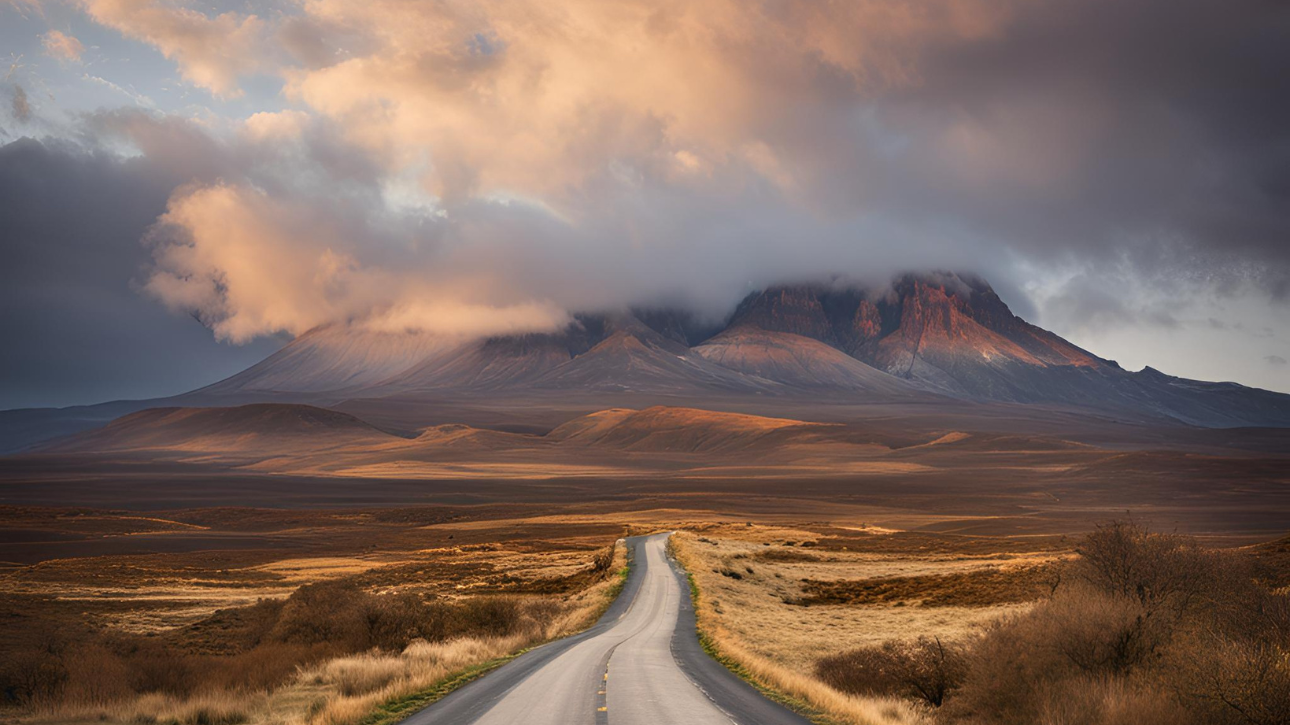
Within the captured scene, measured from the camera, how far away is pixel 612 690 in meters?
18.1

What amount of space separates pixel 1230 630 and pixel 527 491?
590 ft

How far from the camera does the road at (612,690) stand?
15.3 m

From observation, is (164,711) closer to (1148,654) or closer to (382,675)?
(382,675)

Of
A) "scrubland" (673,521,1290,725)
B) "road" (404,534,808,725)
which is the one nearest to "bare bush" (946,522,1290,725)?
"scrubland" (673,521,1290,725)

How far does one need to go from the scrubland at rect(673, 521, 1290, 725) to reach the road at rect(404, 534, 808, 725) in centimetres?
122

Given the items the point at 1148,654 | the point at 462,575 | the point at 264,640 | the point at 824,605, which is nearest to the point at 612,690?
the point at 1148,654

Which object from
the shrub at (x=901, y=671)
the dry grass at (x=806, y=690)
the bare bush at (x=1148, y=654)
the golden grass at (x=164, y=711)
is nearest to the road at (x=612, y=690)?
the dry grass at (x=806, y=690)

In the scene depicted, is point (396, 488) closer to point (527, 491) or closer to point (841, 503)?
point (527, 491)

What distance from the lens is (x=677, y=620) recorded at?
3756 cm

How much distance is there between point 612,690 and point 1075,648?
29.7ft

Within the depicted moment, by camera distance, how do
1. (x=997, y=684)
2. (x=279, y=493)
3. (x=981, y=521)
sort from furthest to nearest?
(x=279, y=493) → (x=981, y=521) → (x=997, y=684)

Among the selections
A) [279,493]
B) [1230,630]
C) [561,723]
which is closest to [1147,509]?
[1230,630]

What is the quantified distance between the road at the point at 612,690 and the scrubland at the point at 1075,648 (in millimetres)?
1217

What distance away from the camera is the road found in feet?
50.2
